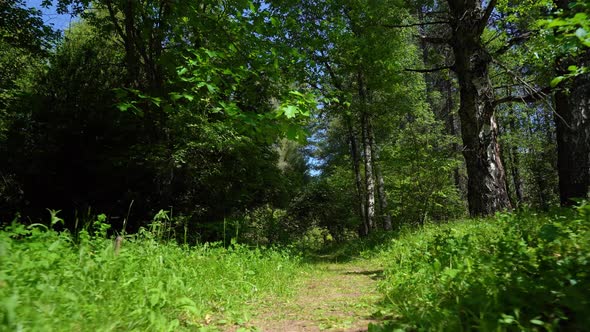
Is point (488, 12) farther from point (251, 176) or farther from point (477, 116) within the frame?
point (251, 176)

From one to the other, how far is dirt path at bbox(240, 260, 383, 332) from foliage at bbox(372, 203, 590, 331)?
1.14 ft

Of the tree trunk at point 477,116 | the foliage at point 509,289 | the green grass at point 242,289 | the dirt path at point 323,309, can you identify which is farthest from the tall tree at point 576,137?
the dirt path at point 323,309

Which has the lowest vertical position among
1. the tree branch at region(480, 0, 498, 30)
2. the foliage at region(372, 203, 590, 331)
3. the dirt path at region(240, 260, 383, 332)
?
the dirt path at region(240, 260, 383, 332)

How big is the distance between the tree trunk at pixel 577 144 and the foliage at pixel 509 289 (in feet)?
13.1

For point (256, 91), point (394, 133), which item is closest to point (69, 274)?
point (256, 91)

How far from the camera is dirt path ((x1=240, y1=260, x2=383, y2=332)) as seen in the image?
11.6 feet

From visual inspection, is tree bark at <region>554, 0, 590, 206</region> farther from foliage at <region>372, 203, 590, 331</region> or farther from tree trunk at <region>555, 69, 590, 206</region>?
foliage at <region>372, 203, 590, 331</region>

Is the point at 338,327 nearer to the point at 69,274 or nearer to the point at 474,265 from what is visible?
the point at 474,265

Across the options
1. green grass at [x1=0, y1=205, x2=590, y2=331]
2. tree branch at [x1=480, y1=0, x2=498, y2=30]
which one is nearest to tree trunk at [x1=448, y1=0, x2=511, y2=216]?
tree branch at [x1=480, y1=0, x2=498, y2=30]

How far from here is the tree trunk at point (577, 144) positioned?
7.03m

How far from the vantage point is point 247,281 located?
16.5ft

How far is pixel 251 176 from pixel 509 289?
10.2 metres

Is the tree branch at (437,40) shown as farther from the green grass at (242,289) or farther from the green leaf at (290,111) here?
the green leaf at (290,111)

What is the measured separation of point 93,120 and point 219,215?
4.85m
